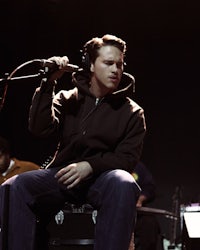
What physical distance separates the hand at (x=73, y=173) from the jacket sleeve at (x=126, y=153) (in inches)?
1.6

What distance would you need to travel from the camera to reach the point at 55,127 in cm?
276

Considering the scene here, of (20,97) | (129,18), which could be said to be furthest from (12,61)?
(129,18)

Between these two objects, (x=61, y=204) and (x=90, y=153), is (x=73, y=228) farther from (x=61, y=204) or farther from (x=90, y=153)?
(x=90, y=153)

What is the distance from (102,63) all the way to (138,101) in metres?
3.43

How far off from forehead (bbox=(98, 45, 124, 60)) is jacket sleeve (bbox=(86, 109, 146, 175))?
0.31 metres

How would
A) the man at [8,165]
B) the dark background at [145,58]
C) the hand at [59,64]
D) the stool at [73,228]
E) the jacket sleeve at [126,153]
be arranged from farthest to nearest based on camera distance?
the dark background at [145,58]
the man at [8,165]
the stool at [73,228]
the jacket sleeve at [126,153]
the hand at [59,64]

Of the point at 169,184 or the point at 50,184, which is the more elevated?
the point at 50,184

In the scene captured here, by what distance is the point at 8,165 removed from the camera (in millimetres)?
4961

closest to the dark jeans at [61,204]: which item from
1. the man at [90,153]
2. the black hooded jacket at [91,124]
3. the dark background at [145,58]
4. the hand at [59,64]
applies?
the man at [90,153]

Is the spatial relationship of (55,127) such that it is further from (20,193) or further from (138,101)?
(138,101)

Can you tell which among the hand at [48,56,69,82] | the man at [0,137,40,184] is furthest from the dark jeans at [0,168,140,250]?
the man at [0,137,40,184]

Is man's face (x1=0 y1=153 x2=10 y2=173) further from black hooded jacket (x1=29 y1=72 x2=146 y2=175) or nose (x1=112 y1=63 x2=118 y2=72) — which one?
nose (x1=112 y1=63 x2=118 y2=72)

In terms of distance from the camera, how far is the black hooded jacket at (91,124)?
2.63 metres

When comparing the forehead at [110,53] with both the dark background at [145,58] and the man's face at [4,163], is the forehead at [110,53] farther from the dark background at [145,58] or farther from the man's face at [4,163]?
the dark background at [145,58]
